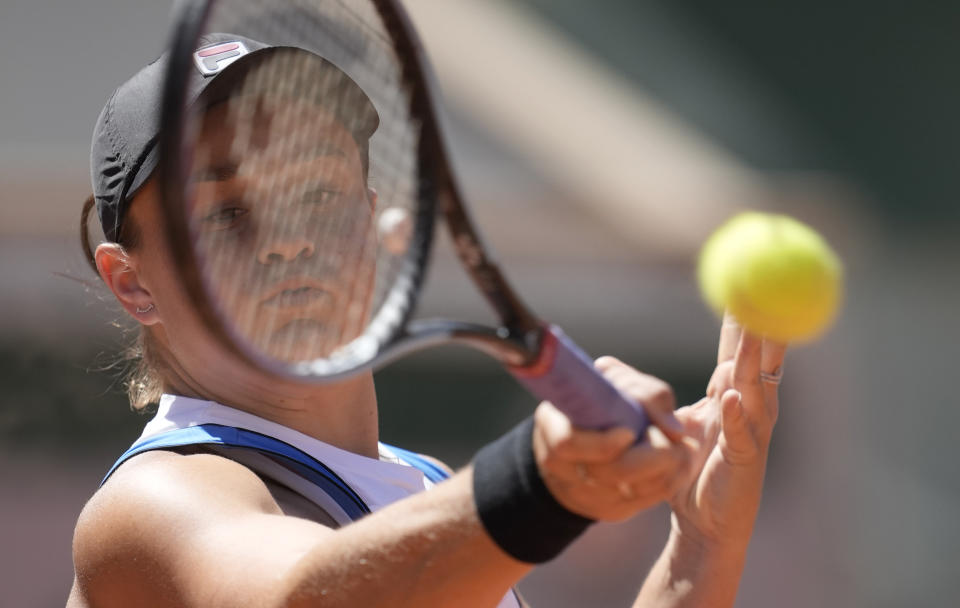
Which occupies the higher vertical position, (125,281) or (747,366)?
(747,366)

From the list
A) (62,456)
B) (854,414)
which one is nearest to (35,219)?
(62,456)

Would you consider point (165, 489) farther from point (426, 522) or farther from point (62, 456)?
point (62, 456)

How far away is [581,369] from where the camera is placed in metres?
1.28

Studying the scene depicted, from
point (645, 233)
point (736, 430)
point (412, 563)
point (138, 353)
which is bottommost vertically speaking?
point (645, 233)

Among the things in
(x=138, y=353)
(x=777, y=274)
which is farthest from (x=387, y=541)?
(x=777, y=274)

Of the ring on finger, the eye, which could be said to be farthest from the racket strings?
the ring on finger

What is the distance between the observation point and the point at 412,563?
1251 mm

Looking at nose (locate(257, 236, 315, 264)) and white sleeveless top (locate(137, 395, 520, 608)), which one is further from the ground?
nose (locate(257, 236, 315, 264))

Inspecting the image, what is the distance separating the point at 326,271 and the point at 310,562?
0.46 m

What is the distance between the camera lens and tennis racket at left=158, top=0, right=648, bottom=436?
1.33 meters

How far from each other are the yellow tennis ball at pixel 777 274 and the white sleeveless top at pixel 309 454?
0.65 metres

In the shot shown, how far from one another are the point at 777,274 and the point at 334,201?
104 cm

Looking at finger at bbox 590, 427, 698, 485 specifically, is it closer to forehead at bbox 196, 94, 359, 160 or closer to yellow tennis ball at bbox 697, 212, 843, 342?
forehead at bbox 196, 94, 359, 160

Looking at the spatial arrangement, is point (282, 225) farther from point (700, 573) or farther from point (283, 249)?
point (700, 573)
